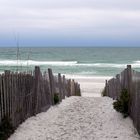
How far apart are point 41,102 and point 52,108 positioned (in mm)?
924

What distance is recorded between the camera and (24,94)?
976cm

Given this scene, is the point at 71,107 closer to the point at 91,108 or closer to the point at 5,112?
the point at 91,108

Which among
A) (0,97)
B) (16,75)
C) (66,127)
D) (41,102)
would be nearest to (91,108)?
(41,102)

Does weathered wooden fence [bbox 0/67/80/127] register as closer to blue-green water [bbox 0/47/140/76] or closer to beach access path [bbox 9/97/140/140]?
beach access path [bbox 9/97/140/140]

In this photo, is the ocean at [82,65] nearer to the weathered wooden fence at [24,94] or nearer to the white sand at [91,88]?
the white sand at [91,88]

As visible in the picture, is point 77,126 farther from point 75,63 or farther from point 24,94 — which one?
point 75,63

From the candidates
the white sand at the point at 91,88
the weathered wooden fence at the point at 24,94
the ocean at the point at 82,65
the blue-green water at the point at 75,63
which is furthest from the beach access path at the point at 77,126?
the blue-green water at the point at 75,63

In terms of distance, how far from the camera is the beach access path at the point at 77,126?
854 cm

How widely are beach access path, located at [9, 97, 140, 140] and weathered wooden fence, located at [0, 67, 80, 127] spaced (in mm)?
228

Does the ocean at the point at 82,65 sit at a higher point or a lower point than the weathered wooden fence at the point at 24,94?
lower

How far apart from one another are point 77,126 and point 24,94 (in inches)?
57.7

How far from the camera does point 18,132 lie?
8750 millimetres

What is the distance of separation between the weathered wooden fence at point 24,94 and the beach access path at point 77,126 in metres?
0.23

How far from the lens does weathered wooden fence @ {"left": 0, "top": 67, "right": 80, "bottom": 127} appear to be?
848 centimetres
